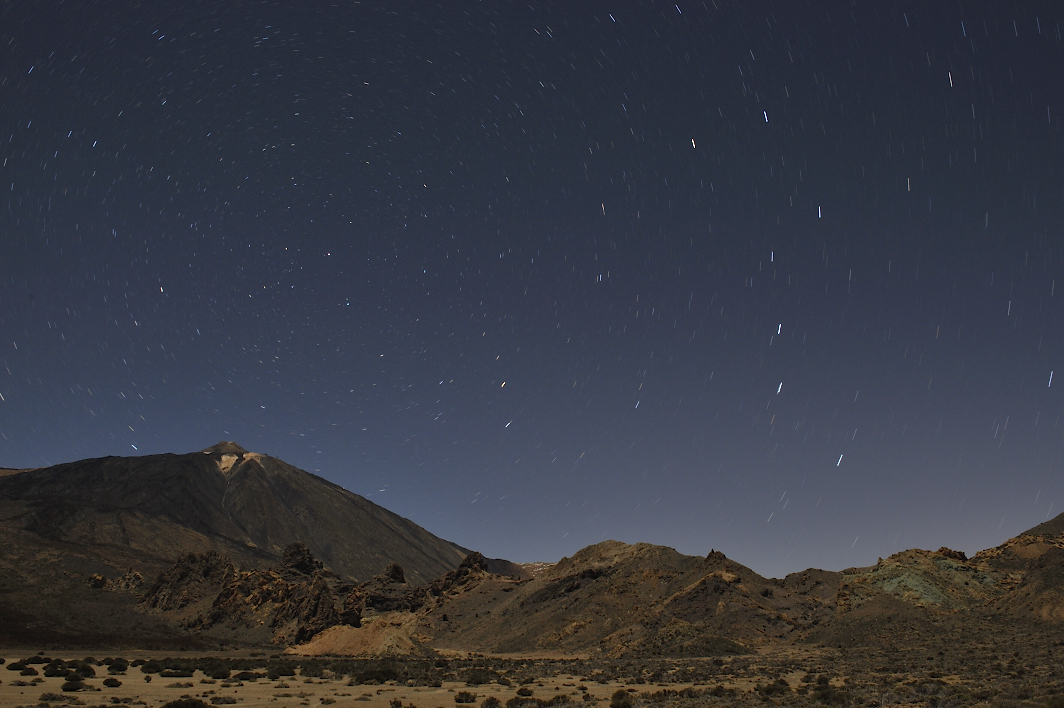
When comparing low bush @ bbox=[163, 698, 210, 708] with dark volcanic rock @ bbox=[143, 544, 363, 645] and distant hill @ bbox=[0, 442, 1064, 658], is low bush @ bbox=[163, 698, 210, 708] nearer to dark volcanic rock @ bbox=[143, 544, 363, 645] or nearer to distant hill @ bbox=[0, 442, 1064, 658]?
distant hill @ bbox=[0, 442, 1064, 658]

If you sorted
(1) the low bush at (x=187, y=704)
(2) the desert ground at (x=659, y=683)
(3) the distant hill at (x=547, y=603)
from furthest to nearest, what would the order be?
(3) the distant hill at (x=547, y=603)
(2) the desert ground at (x=659, y=683)
(1) the low bush at (x=187, y=704)

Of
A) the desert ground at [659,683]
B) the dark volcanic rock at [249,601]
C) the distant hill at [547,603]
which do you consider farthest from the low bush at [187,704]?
the dark volcanic rock at [249,601]

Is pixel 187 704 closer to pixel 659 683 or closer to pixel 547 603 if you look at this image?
pixel 659 683

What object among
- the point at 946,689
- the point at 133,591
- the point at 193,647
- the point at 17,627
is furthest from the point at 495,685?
the point at 133,591

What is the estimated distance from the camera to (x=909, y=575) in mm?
75625

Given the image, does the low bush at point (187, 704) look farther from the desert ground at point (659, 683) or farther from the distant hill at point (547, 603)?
the distant hill at point (547, 603)

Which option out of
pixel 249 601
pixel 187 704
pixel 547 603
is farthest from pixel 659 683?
pixel 249 601

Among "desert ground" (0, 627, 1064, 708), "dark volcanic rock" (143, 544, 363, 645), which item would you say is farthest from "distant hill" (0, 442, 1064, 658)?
"desert ground" (0, 627, 1064, 708)

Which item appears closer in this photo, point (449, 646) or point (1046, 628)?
point (1046, 628)

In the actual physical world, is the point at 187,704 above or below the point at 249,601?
→ below

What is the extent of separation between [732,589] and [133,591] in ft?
346

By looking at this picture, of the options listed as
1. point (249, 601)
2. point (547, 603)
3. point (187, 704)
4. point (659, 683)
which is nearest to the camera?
point (187, 704)

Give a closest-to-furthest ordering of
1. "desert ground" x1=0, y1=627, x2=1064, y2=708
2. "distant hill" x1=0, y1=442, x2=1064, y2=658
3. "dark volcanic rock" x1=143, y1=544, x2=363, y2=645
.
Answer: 1. "desert ground" x1=0, y1=627, x2=1064, y2=708
2. "distant hill" x1=0, y1=442, x2=1064, y2=658
3. "dark volcanic rock" x1=143, y1=544, x2=363, y2=645

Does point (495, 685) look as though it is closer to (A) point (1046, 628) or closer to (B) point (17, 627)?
(A) point (1046, 628)
